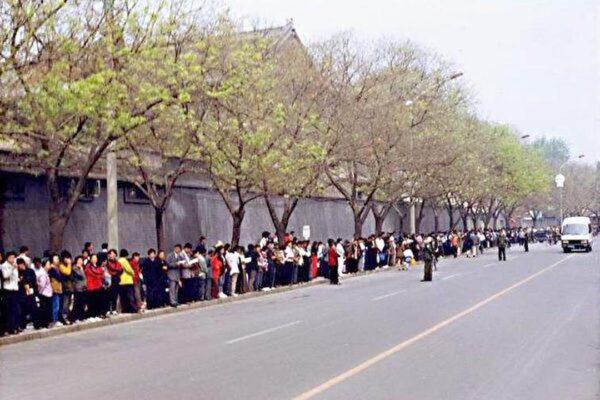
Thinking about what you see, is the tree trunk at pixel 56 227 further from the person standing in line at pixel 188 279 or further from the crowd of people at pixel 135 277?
the person standing in line at pixel 188 279

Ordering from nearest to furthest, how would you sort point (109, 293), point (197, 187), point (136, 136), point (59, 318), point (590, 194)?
point (59, 318) < point (109, 293) < point (136, 136) < point (197, 187) < point (590, 194)

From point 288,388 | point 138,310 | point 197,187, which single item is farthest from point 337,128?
point 288,388

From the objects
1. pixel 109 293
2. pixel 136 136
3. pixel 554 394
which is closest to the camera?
pixel 554 394

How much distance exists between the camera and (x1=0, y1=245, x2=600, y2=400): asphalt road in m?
10.7

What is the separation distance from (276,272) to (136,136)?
8883 millimetres

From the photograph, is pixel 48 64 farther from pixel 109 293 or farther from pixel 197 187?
pixel 197 187

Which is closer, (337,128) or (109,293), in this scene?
(109,293)

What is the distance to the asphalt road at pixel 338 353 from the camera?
10.7 m

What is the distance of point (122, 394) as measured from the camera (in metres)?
10.5

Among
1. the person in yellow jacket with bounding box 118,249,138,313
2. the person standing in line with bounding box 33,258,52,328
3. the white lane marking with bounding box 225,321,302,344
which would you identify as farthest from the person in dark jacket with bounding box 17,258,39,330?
the white lane marking with bounding box 225,321,302,344

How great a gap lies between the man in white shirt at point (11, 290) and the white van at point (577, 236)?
47767mm

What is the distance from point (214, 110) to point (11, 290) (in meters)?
13.3

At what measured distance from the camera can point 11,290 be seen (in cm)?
1797

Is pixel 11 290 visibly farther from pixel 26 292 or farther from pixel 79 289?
pixel 79 289
